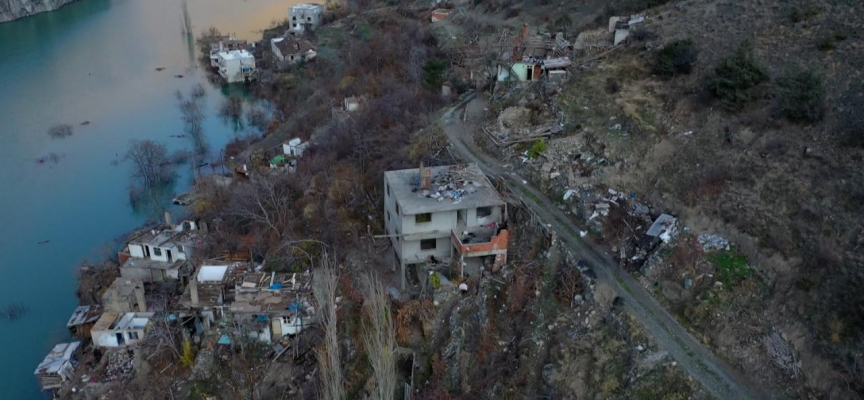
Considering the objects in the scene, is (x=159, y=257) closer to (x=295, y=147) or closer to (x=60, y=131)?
(x=295, y=147)

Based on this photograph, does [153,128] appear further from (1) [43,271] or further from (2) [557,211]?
(2) [557,211]

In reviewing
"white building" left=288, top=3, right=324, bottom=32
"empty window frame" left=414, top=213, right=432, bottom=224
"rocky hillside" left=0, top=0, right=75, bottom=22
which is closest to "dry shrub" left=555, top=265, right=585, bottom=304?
"empty window frame" left=414, top=213, right=432, bottom=224

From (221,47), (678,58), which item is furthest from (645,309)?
(221,47)

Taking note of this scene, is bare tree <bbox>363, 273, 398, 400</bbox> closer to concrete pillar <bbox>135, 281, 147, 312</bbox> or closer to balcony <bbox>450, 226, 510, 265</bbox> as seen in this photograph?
balcony <bbox>450, 226, 510, 265</bbox>

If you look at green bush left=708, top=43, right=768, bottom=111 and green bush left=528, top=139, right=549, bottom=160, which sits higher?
green bush left=708, top=43, right=768, bottom=111

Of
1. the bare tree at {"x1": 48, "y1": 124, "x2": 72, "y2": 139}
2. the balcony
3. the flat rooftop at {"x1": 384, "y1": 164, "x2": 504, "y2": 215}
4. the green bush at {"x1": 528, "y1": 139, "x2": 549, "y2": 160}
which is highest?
the green bush at {"x1": 528, "y1": 139, "x2": 549, "y2": 160}

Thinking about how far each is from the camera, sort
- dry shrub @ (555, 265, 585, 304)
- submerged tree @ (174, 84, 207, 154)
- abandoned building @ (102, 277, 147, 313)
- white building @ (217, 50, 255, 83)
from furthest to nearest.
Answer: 1. white building @ (217, 50, 255, 83)
2. submerged tree @ (174, 84, 207, 154)
3. abandoned building @ (102, 277, 147, 313)
4. dry shrub @ (555, 265, 585, 304)

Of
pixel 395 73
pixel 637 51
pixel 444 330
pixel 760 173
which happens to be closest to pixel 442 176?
pixel 444 330

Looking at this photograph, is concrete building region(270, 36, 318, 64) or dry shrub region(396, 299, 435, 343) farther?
concrete building region(270, 36, 318, 64)
